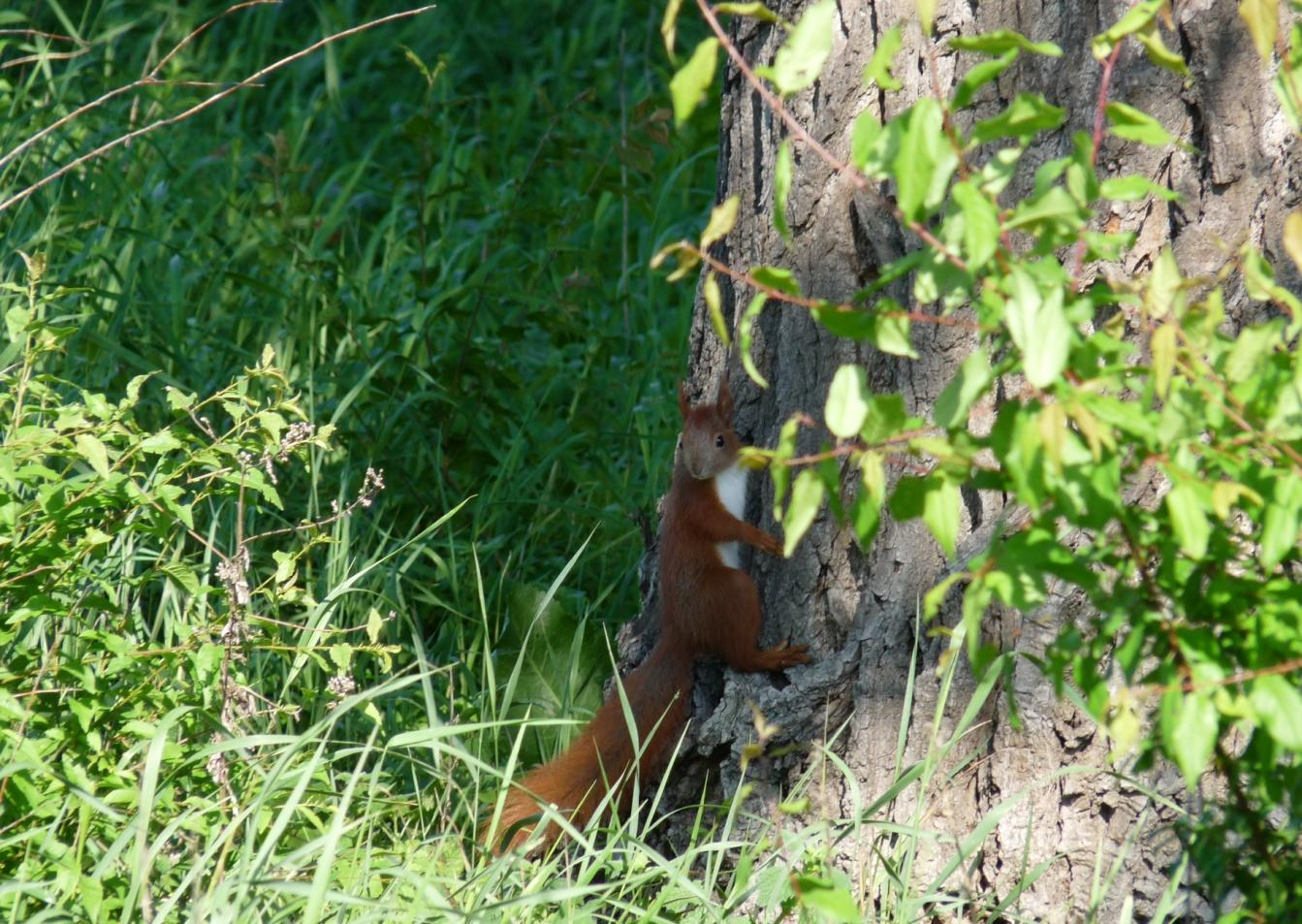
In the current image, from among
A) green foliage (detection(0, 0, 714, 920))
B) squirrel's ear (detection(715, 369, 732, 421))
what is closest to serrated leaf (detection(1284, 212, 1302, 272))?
green foliage (detection(0, 0, 714, 920))

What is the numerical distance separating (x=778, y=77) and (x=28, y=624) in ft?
6.84

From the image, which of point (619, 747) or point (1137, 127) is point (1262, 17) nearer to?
point (1137, 127)

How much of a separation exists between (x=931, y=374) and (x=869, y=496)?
3.62 ft

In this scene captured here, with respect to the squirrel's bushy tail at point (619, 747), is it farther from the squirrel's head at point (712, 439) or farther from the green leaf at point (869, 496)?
the green leaf at point (869, 496)

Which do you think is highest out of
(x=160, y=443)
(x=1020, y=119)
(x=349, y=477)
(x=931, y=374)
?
(x=1020, y=119)

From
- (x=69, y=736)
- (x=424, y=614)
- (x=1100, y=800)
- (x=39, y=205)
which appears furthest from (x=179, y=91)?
(x=1100, y=800)

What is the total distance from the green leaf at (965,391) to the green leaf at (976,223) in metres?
0.09

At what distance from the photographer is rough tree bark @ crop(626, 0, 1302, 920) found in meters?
2.24

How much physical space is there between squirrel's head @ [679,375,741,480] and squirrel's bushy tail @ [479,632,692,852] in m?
0.34

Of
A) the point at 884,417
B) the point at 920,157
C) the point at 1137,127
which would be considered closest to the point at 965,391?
the point at 884,417

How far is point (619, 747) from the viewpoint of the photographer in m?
2.75

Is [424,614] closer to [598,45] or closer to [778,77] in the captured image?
[778,77]

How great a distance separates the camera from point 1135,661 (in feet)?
4.59

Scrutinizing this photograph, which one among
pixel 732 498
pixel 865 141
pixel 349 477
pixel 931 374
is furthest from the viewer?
pixel 349 477
